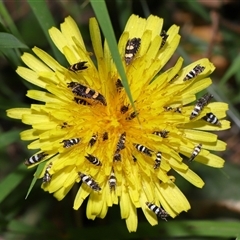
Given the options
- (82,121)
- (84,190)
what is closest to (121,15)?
(82,121)

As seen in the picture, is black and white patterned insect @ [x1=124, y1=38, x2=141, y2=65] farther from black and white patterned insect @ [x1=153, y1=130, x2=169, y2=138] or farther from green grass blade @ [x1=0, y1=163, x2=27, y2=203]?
green grass blade @ [x1=0, y1=163, x2=27, y2=203]

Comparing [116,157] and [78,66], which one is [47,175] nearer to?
[116,157]

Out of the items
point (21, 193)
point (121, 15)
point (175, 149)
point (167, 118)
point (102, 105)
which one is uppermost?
point (121, 15)

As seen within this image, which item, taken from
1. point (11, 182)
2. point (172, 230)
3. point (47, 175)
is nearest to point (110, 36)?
point (47, 175)

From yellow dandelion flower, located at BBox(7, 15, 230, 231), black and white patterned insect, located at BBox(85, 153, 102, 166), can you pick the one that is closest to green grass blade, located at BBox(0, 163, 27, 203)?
yellow dandelion flower, located at BBox(7, 15, 230, 231)

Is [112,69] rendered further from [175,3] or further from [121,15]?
[175,3]

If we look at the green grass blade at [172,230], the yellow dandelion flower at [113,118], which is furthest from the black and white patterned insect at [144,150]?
the green grass blade at [172,230]

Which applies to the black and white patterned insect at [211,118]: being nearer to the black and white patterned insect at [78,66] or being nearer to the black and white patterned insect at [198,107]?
the black and white patterned insect at [198,107]
